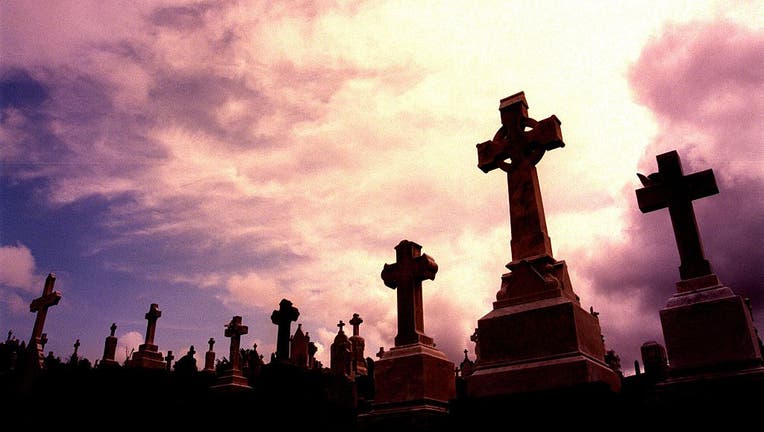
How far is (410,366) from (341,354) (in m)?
19.0

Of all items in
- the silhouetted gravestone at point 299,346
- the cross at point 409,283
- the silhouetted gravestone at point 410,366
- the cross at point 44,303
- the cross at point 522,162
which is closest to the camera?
the silhouetted gravestone at point 410,366

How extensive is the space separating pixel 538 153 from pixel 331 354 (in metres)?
23.9

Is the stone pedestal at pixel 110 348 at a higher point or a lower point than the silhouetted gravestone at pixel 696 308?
higher

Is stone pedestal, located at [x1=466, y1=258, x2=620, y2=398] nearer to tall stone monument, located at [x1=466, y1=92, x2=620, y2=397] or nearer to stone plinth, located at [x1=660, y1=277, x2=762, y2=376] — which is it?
tall stone monument, located at [x1=466, y1=92, x2=620, y2=397]

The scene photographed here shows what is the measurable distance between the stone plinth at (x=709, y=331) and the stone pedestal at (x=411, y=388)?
3014 mm

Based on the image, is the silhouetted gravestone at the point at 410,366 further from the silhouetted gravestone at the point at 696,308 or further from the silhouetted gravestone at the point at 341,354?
the silhouetted gravestone at the point at 341,354

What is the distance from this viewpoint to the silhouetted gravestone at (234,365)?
1451 cm

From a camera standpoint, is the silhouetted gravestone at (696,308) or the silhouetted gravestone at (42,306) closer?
the silhouetted gravestone at (696,308)

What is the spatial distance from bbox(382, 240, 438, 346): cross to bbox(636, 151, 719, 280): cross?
3.25 m

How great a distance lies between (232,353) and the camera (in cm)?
1766

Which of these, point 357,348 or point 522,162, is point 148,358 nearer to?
point 357,348

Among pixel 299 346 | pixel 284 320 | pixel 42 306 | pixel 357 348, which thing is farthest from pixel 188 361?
pixel 284 320

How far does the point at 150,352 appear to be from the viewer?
19703 millimetres


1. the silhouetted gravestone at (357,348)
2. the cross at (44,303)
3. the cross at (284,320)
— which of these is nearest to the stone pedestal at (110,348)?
the cross at (44,303)
